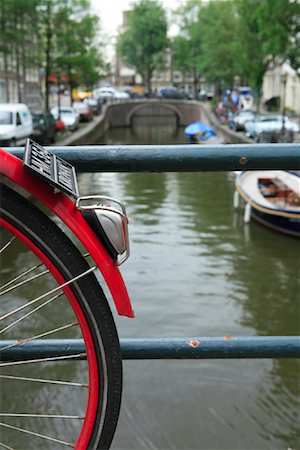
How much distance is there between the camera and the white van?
1741cm

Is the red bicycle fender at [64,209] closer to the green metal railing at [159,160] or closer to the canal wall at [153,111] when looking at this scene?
the green metal railing at [159,160]

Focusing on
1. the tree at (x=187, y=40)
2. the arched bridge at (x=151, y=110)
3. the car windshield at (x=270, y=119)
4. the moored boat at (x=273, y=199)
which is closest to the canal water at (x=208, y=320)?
the moored boat at (x=273, y=199)

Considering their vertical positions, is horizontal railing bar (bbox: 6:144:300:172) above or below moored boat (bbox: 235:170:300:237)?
above

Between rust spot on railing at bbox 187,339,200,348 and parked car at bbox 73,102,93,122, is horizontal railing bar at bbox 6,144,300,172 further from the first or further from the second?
parked car at bbox 73,102,93,122

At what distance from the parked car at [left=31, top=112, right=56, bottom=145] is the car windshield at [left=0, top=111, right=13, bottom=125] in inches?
61.1

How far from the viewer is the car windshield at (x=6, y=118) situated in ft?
61.9

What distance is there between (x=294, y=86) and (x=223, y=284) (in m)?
31.0

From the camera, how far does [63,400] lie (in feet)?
20.2

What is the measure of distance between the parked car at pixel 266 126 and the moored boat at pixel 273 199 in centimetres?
805

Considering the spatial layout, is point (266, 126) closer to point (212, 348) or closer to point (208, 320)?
point (208, 320)

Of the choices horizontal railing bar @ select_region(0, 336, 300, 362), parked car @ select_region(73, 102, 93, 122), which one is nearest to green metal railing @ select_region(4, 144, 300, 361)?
horizontal railing bar @ select_region(0, 336, 300, 362)

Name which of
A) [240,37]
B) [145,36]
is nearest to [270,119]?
[240,37]

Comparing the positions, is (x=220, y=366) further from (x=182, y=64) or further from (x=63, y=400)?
(x=182, y=64)

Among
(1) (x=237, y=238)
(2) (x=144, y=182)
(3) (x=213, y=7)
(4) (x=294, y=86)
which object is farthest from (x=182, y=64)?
(1) (x=237, y=238)
